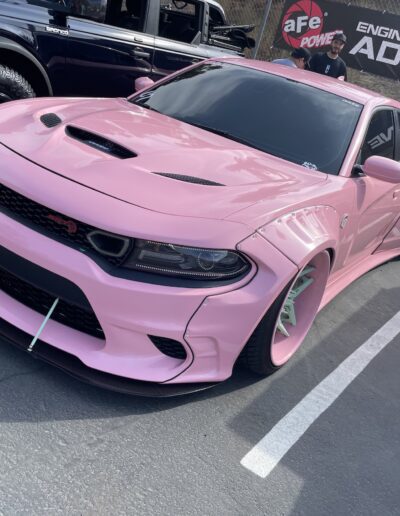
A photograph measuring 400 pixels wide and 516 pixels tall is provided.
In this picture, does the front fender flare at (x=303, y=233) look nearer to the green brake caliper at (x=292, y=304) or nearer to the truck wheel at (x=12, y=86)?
the green brake caliper at (x=292, y=304)

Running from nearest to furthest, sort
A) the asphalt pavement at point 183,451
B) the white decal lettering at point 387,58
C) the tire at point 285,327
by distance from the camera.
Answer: the asphalt pavement at point 183,451 → the tire at point 285,327 → the white decal lettering at point 387,58

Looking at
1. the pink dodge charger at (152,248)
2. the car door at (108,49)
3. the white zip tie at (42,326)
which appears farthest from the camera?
the car door at (108,49)

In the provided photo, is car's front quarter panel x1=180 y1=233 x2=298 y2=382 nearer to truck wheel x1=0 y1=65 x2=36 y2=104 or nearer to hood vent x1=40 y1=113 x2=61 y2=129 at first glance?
hood vent x1=40 y1=113 x2=61 y2=129

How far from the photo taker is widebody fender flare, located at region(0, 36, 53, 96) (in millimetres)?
4416

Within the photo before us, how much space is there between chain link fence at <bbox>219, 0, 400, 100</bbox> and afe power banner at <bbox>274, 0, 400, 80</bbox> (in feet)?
0.65

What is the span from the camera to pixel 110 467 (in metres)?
2.15

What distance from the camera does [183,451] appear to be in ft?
7.63

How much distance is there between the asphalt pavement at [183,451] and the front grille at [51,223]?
26.0 inches

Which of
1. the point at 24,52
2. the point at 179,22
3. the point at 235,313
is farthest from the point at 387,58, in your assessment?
the point at 235,313

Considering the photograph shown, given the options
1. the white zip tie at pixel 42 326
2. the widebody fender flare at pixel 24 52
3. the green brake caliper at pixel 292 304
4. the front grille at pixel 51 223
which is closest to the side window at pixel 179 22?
the widebody fender flare at pixel 24 52

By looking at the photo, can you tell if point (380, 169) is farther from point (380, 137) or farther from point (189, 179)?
point (189, 179)

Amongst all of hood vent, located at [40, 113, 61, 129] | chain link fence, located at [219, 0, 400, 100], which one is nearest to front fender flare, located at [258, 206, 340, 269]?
hood vent, located at [40, 113, 61, 129]

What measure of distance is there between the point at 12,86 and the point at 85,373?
3.08 m

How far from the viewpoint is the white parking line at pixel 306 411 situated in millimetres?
2402
